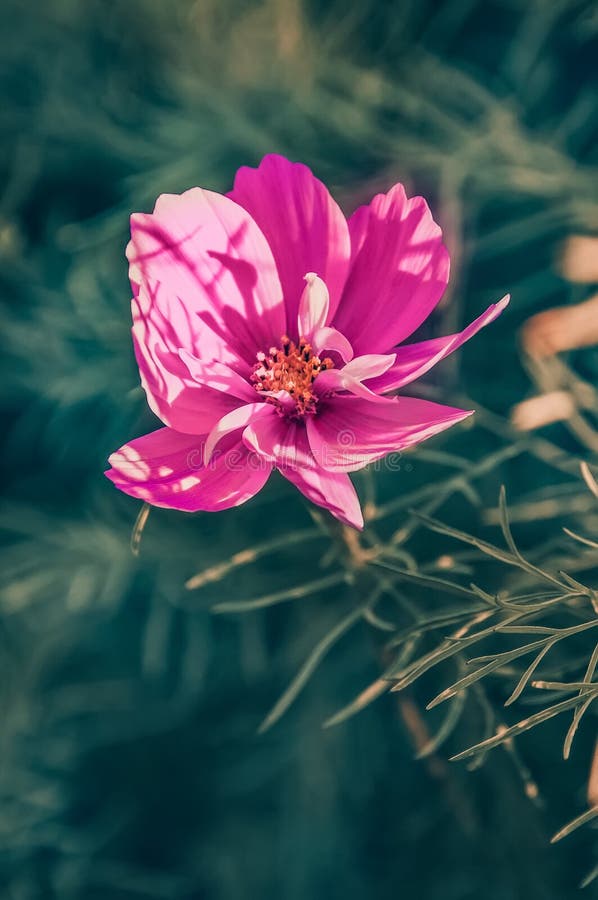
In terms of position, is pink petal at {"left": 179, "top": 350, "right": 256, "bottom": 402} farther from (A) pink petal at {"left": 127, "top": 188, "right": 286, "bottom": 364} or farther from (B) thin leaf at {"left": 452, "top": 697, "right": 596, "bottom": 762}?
(B) thin leaf at {"left": 452, "top": 697, "right": 596, "bottom": 762}

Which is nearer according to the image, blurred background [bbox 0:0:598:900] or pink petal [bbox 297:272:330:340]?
pink petal [bbox 297:272:330:340]

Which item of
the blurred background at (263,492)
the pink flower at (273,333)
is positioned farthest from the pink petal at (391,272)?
the blurred background at (263,492)

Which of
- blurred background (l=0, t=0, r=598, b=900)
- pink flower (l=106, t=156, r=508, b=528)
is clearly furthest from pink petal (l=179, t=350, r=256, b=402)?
blurred background (l=0, t=0, r=598, b=900)

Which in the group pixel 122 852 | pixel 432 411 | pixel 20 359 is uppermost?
pixel 20 359

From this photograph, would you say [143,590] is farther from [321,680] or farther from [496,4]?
[496,4]

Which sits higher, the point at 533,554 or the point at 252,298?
the point at 252,298

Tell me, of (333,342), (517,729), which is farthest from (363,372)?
(517,729)

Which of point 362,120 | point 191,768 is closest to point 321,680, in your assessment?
point 191,768

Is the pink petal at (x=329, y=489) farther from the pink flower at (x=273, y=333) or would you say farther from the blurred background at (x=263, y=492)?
the blurred background at (x=263, y=492)
